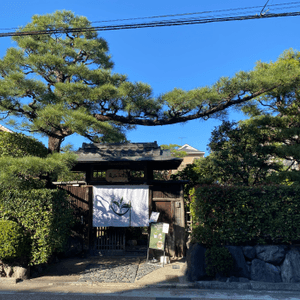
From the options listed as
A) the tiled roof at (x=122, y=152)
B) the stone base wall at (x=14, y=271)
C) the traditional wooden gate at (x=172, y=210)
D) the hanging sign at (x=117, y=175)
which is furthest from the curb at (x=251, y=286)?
the stone base wall at (x=14, y=271)

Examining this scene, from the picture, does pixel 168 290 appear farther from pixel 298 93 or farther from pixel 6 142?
pixel 298 93

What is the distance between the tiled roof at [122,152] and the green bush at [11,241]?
2841mm

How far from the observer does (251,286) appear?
20.0 feet

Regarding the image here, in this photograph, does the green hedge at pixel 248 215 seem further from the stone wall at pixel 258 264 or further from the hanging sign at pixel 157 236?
the hanging sign at pixel 157 236

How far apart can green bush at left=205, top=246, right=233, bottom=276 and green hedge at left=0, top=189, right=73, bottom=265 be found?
409 centimetres

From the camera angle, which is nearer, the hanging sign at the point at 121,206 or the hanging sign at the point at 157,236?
the hanging sign at the point at 157,236

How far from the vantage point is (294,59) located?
39.7 ft

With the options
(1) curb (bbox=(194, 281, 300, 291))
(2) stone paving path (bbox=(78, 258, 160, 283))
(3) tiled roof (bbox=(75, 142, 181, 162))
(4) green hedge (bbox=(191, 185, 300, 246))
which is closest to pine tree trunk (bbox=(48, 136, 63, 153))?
(3) tiled roof (bbox=(75, 142, 181, 162))

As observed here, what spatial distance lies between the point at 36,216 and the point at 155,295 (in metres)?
3.71

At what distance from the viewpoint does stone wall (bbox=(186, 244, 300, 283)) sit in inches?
248

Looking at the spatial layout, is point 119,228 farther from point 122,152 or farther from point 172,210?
point 122,152

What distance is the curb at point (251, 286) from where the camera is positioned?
6.04 meters

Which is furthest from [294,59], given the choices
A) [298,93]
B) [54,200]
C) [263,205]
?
[54,200]

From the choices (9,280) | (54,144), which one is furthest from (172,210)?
(9,280)
